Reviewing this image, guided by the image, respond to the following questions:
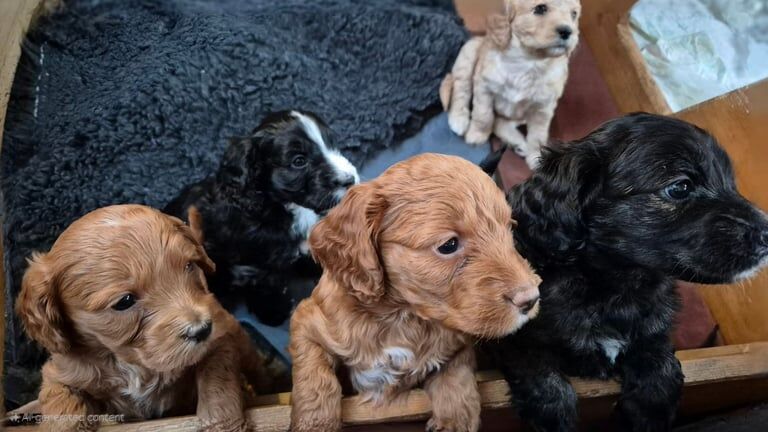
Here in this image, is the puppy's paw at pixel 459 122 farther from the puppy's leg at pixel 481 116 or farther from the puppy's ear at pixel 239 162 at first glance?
the puppy's ear at pixel 239 162

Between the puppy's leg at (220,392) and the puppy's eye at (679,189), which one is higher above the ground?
the puppy's eye at (679,189)

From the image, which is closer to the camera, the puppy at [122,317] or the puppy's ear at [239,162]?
the puppy at [122,317]

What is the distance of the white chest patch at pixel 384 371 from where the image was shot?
7.14ft

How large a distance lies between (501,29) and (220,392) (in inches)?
95.2

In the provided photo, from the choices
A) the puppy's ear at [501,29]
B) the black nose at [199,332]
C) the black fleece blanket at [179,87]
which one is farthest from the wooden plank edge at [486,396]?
the puppy's ear at [501,29]

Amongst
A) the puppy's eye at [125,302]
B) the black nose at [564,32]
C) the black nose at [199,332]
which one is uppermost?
the black nose at [564,32]

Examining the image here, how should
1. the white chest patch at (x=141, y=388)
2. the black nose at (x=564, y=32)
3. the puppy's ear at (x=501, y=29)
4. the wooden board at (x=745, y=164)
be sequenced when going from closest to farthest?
the white chest patch at (x=141, y=388), the wooden board at (x=745, y=164), the black nose at (x=564, y=32), the puppy's ear at (x=501, y=29)

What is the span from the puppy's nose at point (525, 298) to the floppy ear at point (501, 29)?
2061 millimetres

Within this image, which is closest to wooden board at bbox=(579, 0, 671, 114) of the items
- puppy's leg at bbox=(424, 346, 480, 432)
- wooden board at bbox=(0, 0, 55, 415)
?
puppy's leg at bbox=(424, 346, 480, 432)

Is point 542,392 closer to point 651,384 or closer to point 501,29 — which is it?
point 651,384

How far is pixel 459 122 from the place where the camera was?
392 centimetres

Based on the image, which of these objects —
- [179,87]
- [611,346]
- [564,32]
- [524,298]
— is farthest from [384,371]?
[179,87]

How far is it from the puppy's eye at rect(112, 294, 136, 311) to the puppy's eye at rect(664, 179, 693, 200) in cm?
180

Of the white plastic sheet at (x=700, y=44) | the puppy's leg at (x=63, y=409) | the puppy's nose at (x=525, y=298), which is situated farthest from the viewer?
the white plastic sheet at (x=700, y=44)
